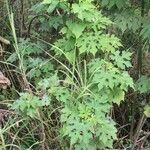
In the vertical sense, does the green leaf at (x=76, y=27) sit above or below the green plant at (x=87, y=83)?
above

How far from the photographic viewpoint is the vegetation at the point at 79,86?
338 centimetres

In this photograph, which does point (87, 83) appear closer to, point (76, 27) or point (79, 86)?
point (79, 86)

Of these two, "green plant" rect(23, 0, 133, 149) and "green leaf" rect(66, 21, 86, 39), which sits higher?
"green leaf" rect(66, 21, 86, 39)

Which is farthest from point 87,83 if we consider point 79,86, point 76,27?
point 76,27

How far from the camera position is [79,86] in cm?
368

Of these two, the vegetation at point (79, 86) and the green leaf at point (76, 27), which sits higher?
the green leaf at point (76, 27)

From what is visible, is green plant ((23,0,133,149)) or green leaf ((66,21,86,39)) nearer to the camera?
green plant ((23,0,133,149))

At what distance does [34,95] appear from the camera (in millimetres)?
3670

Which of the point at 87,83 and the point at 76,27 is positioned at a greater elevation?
the point at 76,27

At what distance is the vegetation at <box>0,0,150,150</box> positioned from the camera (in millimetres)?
3377

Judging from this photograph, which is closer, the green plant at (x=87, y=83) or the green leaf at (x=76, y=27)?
the green plant at (x=87, y=83)

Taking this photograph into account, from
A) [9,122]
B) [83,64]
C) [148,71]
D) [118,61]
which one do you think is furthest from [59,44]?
[148,71]

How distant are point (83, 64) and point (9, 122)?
81 centimetres

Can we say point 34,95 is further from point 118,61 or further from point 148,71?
point 148,71
